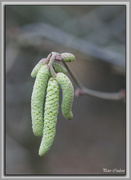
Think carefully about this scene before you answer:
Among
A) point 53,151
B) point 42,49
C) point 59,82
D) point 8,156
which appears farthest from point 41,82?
point 53,151

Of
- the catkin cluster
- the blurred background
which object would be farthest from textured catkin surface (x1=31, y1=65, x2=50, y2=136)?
the blurred background

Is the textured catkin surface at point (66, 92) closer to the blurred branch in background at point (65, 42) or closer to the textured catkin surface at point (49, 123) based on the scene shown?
the textured catkin surface at point (49, 123)

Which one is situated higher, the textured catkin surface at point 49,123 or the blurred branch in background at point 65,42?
the blurred branch in background at point 65,42

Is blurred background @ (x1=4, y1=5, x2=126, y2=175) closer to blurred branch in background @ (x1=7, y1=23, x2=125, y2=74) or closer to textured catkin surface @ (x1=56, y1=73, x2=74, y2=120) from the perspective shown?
blurred branch in background @ (x1=7, y1=23, x2=125, y2=74)

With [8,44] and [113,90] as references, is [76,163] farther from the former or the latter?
[8,44]

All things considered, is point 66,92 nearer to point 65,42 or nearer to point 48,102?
point 48,102

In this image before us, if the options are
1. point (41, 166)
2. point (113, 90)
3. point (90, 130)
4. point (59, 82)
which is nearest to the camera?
point (59, 82)

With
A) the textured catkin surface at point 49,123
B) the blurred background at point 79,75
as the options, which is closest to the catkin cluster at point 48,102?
the textured catkin surface at point 49,123
